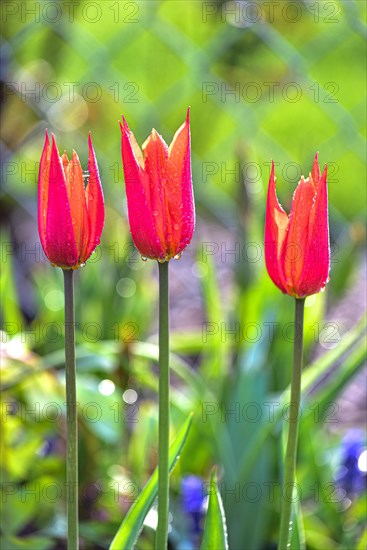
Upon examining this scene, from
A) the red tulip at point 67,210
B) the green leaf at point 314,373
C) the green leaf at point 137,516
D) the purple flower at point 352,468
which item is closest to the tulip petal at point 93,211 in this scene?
the red tulip at point 67,210

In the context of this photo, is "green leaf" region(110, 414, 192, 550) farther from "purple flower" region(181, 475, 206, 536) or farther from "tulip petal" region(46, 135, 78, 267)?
"purple flower" region(181, 475, 206, 536)

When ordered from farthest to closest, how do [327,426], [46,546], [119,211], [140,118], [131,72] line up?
[131,72] → [140,118] → [119,211] → [327,426] → [46,546]

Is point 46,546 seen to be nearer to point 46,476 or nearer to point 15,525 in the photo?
point 15,525

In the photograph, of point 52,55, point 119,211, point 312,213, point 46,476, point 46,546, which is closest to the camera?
point 312,213

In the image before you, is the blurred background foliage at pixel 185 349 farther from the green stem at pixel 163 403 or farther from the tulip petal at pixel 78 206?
the tulip petal at pixel 78 206

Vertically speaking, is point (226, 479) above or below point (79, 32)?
below

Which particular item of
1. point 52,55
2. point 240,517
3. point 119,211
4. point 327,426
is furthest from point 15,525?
point 52,55

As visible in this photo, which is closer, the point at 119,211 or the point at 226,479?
the point at 226,479
